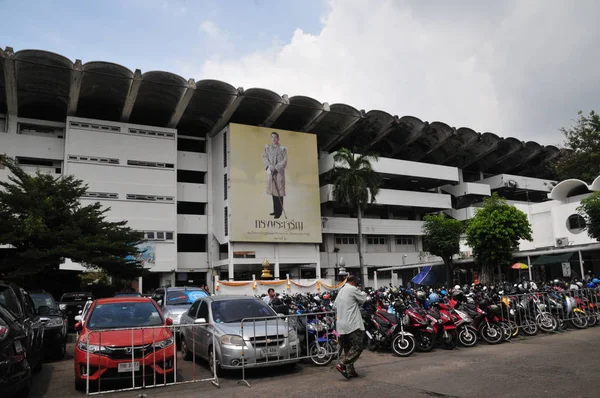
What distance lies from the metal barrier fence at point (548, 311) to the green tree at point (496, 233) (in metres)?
16.2

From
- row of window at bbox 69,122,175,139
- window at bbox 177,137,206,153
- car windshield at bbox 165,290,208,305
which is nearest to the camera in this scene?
car windshield at bbox 165,290,208,305

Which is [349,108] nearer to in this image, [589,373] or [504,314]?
[504,314]

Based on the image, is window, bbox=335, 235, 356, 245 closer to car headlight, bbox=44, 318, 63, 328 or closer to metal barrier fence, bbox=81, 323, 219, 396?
car headlight, bbox=44, 318, 63, 328

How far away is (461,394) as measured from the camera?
683cm

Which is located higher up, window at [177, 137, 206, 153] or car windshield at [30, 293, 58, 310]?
window at [177, 137, 206, 153]

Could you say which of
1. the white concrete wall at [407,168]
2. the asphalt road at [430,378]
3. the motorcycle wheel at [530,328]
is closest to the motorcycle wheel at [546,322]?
the motorcycle wheel at [530,328]

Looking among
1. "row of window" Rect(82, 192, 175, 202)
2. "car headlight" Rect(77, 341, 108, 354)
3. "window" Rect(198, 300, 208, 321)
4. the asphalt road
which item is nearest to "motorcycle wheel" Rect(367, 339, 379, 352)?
the asphalt road

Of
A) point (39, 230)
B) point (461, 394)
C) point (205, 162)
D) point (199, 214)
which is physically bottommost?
point (461, 394)

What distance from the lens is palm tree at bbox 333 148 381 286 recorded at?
140 ft

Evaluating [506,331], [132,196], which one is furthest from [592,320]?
[132,196]

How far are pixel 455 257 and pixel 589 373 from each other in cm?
3626

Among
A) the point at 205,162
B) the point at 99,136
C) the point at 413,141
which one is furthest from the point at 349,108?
the point at 99,136

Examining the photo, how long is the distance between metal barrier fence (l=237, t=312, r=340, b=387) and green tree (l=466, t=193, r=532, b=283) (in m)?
23.4

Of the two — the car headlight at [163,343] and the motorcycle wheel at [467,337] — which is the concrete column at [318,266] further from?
the car headlight at [163,343]
